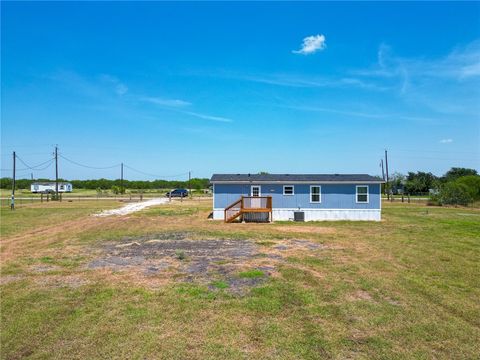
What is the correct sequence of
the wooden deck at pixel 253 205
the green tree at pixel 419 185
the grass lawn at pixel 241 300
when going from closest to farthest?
the grass lawn at pixel 241 300 → the wooden deck at pixel 253 205 → the green tree at pixel 419 185

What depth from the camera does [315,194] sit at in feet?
80.3

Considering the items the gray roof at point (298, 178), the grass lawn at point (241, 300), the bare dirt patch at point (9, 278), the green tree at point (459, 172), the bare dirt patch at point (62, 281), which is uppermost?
the green tree at point (459, 172)

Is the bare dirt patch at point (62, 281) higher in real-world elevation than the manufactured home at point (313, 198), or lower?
lower

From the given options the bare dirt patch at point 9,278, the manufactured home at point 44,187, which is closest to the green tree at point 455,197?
the bare dirt patch at point 9,278

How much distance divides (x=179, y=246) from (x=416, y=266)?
8.73m

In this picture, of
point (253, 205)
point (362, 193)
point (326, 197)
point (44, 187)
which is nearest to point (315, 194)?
point (326, 197)

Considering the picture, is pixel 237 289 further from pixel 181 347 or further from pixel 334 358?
pixel 334 358

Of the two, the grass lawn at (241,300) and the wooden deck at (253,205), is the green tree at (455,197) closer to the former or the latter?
the wooden deck at (253,205)

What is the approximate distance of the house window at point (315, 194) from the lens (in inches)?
963

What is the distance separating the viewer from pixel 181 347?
17.2 feet

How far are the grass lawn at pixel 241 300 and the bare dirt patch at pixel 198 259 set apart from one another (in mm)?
55

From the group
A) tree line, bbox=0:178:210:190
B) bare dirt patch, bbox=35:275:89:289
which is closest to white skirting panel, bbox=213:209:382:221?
bare dirt patch, bbox=35:275:89:289

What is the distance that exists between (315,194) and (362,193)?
11.2 feet

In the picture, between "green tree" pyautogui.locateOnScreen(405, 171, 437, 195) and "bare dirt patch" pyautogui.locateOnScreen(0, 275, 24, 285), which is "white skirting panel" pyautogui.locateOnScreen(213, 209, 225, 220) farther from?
"green tree" pyautogui.locateOnScreen(405, 171, 437, 195)
